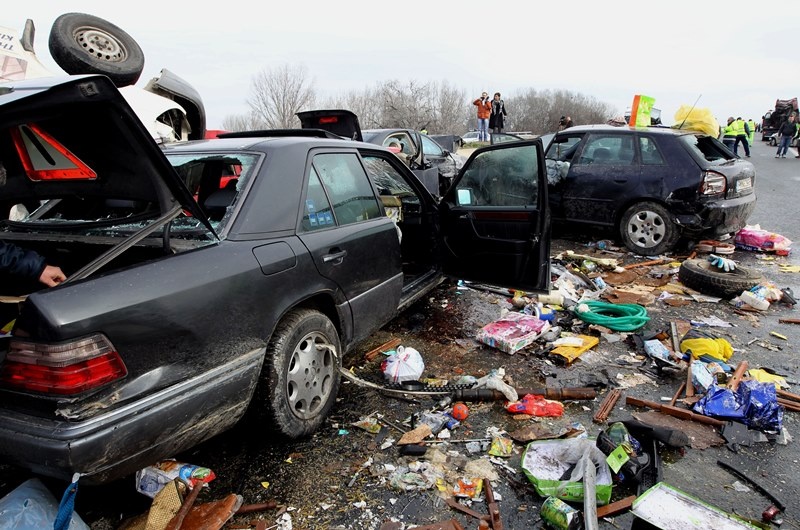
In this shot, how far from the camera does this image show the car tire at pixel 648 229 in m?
6.27

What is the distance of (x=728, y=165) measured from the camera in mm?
6172

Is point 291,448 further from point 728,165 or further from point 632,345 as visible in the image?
point 728,165

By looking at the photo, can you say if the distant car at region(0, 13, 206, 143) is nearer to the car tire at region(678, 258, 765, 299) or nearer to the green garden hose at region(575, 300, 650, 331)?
the green garden hose at region(575, 300, 650, 331)

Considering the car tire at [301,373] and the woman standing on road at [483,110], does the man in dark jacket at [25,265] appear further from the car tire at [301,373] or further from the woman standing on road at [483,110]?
the woman standing on road at [483,110]

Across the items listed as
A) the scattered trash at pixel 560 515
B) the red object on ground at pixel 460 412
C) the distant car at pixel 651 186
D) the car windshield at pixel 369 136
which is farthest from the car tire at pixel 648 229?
the scattered trash at pixel 560 515

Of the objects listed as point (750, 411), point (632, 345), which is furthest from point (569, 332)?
point (750, 411)

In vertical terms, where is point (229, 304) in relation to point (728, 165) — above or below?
below

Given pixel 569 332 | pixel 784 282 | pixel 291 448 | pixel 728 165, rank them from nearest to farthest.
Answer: pixel 291 448
pixel 569 332
pixel 784 282
pixel 728 165

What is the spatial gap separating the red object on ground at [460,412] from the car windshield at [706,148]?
5169 millimetres

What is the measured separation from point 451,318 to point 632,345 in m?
1.62

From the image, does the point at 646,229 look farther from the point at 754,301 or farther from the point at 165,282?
the point at 165,282

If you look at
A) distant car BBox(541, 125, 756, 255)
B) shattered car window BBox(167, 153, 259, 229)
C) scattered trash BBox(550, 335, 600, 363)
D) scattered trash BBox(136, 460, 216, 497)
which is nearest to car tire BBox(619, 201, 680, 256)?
distant car BBox(541, 125, 756, 255)

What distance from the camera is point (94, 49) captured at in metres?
6.14

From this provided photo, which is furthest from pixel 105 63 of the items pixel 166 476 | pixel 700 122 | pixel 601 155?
pixel 700 122
